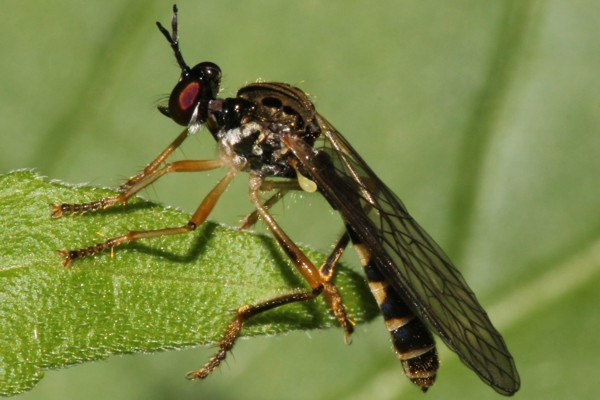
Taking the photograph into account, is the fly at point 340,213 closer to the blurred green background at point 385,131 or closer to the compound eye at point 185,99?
the compound eye at point 185,99

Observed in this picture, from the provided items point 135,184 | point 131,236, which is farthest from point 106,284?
point 135,184

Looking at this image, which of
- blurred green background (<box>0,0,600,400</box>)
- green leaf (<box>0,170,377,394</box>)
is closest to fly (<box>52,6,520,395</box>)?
green leaf (<box>0,170,377,394</box>)

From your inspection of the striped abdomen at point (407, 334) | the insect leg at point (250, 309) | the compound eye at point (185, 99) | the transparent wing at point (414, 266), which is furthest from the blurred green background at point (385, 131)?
the insect leg at point (250, 309)

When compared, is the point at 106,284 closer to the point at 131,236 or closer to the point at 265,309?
the point at 131,236

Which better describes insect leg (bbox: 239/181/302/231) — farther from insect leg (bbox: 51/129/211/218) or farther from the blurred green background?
the blurred green background

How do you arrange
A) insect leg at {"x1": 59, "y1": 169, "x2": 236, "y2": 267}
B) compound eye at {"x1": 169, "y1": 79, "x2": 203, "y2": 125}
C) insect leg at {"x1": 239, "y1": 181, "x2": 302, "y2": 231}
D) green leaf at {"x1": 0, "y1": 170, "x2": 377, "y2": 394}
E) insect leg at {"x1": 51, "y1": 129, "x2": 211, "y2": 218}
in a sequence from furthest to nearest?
1. insect leg at {"x1": 239, "y1": 181, "x2": 302, "y2": 231}
2. compound eye at {"x1": 169, "y1": 79, "x2": 203, "y2": 125}
3. insect leg at {"x1": 51, "y1": 129, "x2": 211, "y2": 218}
4. insect leg at {"x1": 59, "y1": 169, "x2": 236, "y2": 267}
5. green leaf at {"x1": 0, "y1": 170, "x2": 377, "y2": 394}

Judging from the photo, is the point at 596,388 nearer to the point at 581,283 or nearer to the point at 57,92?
the point at 581,283

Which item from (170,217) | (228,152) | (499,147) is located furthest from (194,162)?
(499,147)
